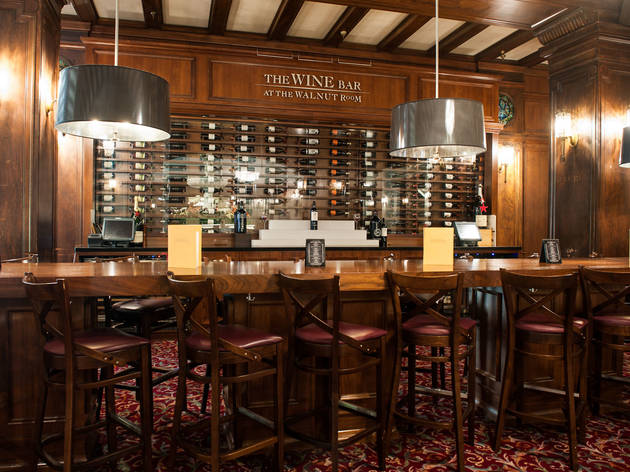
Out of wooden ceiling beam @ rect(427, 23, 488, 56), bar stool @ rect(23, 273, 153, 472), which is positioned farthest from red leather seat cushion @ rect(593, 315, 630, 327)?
wooden ceiling beam @ rect(427, 23, 488, 56)

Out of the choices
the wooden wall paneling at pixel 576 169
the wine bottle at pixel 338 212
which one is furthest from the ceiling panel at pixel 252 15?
the wooden wall paneling at pixel 576 169

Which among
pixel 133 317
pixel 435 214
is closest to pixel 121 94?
pixel 133 317

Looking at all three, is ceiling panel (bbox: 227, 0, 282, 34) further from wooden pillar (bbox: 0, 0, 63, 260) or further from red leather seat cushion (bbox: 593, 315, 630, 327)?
red leather seat cushion (bbox: 593, 315, 630, 327)

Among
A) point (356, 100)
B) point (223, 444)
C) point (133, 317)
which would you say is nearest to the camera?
point (223, 444)

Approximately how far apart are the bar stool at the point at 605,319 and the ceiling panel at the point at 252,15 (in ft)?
16.1

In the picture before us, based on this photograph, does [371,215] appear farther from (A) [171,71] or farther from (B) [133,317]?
(B) [133,317]

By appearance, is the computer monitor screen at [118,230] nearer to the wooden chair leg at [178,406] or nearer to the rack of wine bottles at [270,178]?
the rack of wine bottles at [270,178]

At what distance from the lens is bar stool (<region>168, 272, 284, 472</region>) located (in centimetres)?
207

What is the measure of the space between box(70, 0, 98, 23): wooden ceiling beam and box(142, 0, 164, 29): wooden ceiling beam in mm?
624

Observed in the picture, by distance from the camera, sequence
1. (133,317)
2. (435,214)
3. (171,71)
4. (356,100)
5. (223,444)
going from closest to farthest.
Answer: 1. (223,444)
2. (133,317)
3. (171,71)
4. (356,100)
5. (435,214)

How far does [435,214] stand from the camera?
7.66 m

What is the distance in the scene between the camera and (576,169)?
17.4 feet

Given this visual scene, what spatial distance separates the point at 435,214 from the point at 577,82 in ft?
9.64

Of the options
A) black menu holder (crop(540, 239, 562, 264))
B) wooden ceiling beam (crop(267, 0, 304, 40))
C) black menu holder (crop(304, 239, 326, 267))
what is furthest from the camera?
wooden ceiling beam (crop(267, 0, 304, 40))
